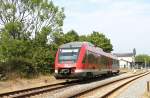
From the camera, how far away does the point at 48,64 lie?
4194 centimetres

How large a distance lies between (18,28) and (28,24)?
495 cm

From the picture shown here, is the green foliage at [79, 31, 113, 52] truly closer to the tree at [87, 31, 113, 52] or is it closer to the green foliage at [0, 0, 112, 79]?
the tree at [87, 31, 113, 52]

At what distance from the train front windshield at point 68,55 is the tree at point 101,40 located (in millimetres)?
64683

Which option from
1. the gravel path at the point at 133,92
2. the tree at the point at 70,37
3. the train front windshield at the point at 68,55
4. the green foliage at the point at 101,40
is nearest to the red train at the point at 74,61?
the train front windshield at the point at 68,55

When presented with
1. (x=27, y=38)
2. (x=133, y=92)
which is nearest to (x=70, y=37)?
(x=27, y=38)

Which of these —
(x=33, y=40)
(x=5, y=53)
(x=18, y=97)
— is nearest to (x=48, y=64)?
(x=33, y=40)

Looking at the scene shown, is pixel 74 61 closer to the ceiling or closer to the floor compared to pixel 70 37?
closer to the floor

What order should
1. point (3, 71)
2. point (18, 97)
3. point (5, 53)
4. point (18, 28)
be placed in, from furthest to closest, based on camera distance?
point (18, 28) → point (5, 53) → point (3, 71) → point (18, 97)

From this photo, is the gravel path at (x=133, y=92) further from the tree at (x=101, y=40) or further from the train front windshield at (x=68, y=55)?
the tree at (x=101, y=40)

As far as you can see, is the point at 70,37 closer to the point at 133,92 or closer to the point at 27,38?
the point at 27,38

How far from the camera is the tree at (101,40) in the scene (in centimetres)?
9662

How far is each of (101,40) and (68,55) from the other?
67.4 metres

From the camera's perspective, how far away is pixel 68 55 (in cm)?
3081

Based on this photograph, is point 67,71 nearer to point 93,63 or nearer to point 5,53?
point 93,63
